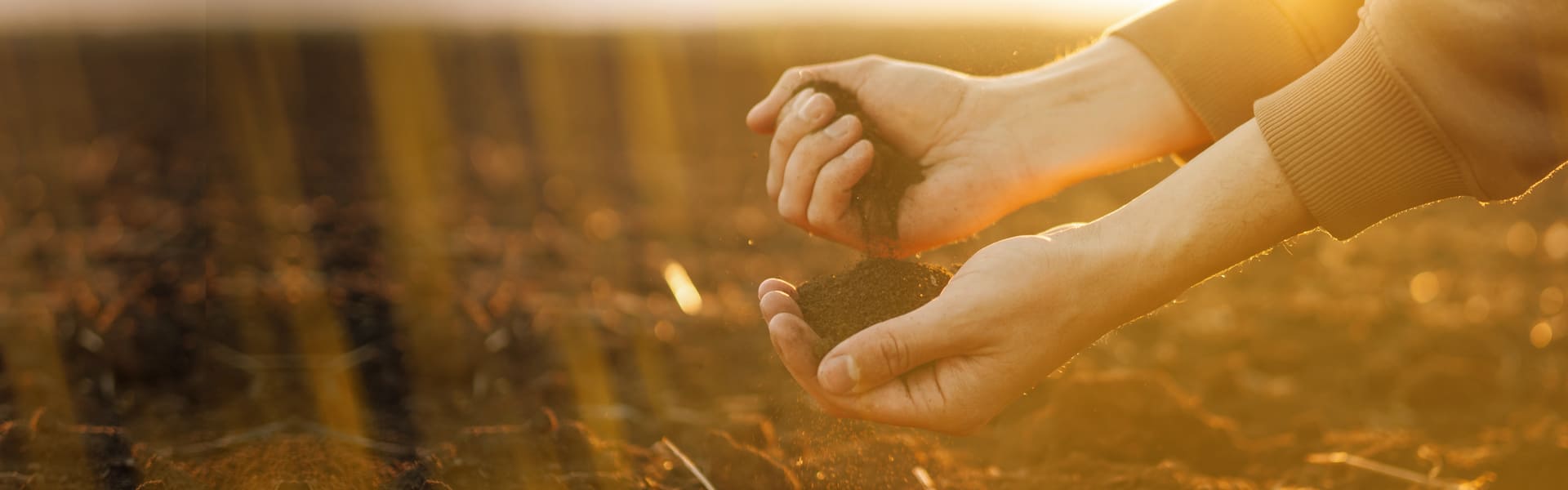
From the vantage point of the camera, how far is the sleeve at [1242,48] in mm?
2264

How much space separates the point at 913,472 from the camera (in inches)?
89.4

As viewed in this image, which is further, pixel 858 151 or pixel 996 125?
pixel 996 125

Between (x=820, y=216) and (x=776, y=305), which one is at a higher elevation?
(x=820, y=216)

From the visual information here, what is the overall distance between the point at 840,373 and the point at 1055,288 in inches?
14.6

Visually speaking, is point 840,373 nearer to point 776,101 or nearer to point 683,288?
point 776,101

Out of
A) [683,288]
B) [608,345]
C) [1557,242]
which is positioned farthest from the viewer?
[1557,242]

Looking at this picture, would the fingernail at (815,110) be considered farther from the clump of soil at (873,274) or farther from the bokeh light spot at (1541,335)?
the bokeh light spot at (1541,335)

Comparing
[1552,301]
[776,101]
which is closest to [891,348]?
[776,101]

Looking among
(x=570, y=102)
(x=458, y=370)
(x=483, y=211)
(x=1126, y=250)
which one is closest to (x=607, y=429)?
(x=458, y=370)

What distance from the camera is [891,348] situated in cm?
181

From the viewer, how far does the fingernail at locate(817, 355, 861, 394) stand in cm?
181

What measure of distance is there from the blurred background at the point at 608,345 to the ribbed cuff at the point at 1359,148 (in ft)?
2.57

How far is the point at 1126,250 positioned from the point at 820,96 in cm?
68

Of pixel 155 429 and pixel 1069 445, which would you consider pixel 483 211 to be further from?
pixel 1069 445
